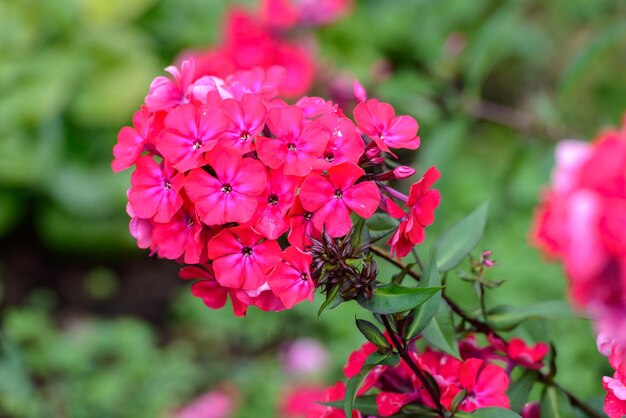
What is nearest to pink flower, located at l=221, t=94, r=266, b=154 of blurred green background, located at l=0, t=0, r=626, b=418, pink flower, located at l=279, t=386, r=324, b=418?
blurred green background, located at l=0, t=0, r=626, b=418

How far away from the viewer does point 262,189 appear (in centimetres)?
79

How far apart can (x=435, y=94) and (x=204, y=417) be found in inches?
47.7

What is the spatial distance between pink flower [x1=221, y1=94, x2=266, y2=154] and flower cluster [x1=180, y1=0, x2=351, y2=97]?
1.18m

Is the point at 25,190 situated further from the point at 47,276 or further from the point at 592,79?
the point at 592,79

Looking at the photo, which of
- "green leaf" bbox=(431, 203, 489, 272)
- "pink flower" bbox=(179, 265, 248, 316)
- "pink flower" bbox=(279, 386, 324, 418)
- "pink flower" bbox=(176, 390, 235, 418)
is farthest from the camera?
"pink flower" bbox=(176, 390, 235, 418)

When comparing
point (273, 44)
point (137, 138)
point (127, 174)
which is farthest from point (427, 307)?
point (127, 174)

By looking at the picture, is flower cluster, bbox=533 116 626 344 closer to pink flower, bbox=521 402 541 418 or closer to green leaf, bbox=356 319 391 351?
A: green leaf, bbox=356 319 391 351

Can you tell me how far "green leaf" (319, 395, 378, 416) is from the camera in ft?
2.94

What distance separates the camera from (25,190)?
3.16 m

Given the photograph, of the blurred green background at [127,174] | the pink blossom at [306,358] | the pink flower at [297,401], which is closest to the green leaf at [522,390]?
the blurred green background at [127,174]

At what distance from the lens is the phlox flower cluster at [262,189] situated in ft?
2.57

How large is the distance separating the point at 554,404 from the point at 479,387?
0.49 feet

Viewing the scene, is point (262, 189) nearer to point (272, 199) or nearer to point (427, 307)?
point (272, 199)

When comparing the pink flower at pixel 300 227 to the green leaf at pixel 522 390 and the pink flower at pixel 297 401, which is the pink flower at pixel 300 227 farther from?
the pink flower at pixel 297 401
